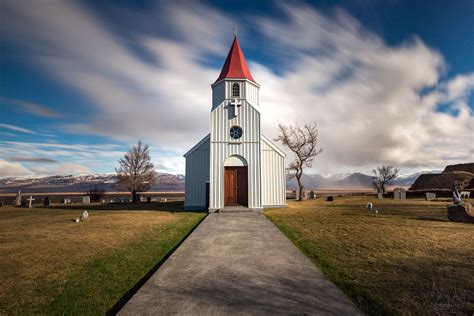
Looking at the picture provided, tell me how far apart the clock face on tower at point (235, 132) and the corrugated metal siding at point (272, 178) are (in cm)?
325

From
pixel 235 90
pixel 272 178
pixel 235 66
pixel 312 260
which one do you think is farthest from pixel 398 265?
pixel 235 66

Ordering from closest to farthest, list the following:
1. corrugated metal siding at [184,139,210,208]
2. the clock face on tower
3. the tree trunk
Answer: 1. the clock face on tower
2. corrugated metal siding at [184,139,210,208]
3. the tree trunk

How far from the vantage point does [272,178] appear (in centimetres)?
1919

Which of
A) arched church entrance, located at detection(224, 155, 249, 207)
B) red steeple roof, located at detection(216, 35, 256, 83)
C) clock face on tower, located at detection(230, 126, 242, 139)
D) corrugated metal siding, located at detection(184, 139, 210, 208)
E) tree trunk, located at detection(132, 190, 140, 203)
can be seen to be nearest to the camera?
arched church entrance, located at detection(224, 155, 249, 207)

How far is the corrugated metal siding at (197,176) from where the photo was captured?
1897cm

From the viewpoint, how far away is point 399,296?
13.6 ft

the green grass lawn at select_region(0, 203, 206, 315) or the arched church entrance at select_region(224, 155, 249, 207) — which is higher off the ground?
the arched church entrance at select_region(224, 155, 249, 207)

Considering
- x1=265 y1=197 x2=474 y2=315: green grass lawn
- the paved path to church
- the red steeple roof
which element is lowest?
Answer: x1=265 y1=197 x2=474 y2=315: green grass lawn

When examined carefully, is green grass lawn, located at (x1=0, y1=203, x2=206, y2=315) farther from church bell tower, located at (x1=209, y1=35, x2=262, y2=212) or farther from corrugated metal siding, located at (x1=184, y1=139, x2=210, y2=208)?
corrugated metal siding, located at (x1=184, y1=139, x2=210, y2=208)

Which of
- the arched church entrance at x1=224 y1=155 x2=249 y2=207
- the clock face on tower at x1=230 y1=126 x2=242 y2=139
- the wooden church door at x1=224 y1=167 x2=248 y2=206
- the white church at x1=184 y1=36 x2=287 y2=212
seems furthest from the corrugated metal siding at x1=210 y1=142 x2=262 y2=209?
the clock face on tower at x1=230 y1=126 x2=242 y2=139

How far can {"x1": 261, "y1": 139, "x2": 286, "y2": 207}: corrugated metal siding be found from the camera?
18969 mm

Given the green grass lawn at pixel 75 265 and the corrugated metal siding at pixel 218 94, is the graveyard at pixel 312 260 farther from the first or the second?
the corrugated metal siding at pixel 218 94

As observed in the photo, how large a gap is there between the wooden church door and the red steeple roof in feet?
24.5

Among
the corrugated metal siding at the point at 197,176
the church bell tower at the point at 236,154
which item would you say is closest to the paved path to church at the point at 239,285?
the church bell tower at the point at 236,154
